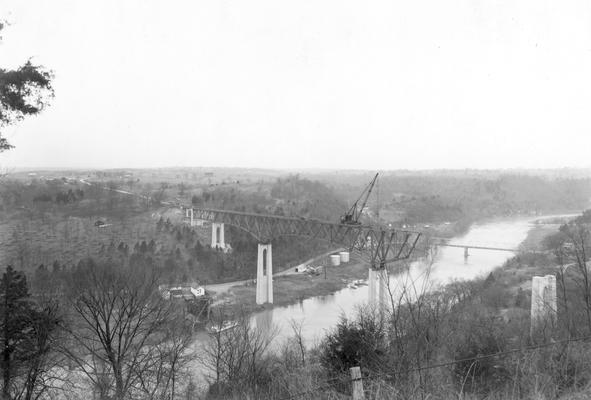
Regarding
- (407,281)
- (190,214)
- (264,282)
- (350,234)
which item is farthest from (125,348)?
(190,214)

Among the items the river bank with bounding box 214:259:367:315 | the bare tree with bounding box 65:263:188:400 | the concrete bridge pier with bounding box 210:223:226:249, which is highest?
the bare tree with bounding box 65:263:188:400

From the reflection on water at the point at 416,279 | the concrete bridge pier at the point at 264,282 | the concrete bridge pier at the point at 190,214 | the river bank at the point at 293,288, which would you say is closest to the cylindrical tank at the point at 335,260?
the river bank at the point at 293,288

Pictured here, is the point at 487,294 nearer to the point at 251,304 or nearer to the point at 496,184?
the point at 251,304

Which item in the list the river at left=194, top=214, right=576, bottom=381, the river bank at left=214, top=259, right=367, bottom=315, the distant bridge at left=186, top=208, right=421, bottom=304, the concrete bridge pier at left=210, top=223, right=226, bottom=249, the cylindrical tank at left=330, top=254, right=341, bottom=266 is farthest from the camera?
the cylindrical tank at left=330, top=254, right=341, bottom=266

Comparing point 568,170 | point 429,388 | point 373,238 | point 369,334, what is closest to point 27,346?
point 369,334

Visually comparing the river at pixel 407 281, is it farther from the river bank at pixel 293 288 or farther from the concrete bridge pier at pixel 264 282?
the concrete bridge pier at pixel 264 282

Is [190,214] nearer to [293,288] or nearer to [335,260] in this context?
A: [335,260]

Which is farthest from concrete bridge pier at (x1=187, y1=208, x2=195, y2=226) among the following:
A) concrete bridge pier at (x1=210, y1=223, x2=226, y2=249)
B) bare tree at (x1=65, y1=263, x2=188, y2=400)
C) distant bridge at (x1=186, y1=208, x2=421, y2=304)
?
bare tree at (x1=65, y1=263, x2=188, y2=400)

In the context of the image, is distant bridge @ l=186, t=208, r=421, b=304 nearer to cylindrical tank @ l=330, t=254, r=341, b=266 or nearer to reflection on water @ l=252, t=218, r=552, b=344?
reflection on water @ l=252, t=218, r=552, b=344
